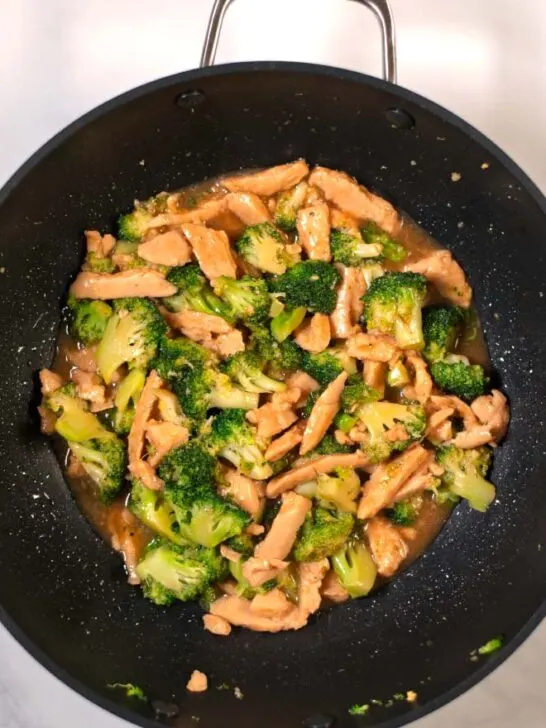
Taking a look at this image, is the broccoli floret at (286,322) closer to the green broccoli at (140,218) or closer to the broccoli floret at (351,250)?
the broccoli floret at (351,250)

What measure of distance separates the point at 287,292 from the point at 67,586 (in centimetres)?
108

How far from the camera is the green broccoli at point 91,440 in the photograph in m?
2.19

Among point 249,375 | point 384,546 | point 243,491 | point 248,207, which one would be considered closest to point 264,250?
point 248,207

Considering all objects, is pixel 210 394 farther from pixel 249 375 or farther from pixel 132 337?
pixel 132 337

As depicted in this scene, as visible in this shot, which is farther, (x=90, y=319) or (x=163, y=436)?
(x=90, y=319)

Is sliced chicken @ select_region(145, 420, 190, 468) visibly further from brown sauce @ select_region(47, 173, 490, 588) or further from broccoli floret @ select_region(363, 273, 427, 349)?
broccoli floret @ select_region(363, 273, 427, 349)

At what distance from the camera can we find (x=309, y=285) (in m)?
2.19

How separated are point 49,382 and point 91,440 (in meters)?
0.21

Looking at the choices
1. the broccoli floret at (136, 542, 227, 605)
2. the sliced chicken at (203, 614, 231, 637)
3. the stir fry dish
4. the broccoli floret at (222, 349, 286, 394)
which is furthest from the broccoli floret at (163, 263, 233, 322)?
the sliced chicken at (203, 614, 231, 637)

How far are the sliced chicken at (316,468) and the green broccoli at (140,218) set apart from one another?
0.84 metres

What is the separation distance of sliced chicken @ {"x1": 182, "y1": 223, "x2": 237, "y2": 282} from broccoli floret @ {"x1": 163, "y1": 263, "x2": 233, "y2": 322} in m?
0.04

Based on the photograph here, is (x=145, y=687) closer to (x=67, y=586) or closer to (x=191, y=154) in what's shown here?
(x=67, y=586)

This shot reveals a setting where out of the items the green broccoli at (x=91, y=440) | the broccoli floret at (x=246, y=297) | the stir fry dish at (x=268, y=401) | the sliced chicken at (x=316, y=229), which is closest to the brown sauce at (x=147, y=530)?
the stir fry dish at (x=268, y=401)

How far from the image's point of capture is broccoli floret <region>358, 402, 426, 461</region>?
217 centimetres
